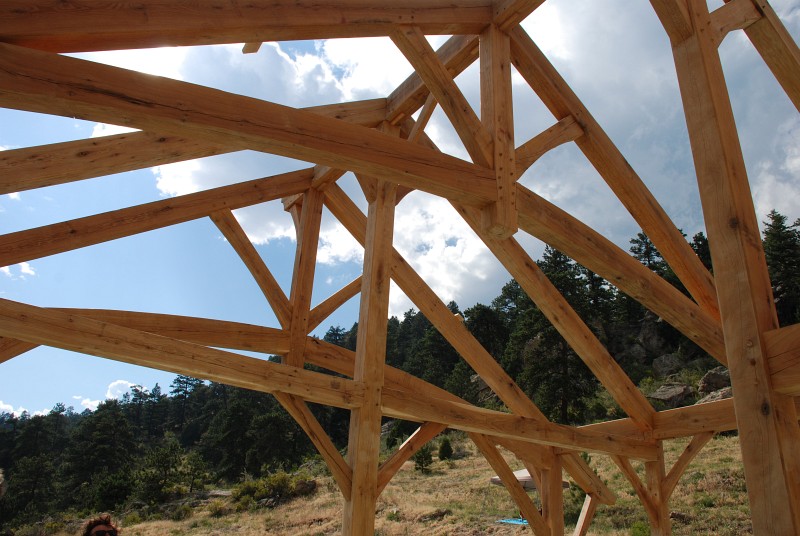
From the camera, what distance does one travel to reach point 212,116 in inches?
90.6

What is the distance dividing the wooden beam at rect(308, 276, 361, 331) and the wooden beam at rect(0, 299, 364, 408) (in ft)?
4.87

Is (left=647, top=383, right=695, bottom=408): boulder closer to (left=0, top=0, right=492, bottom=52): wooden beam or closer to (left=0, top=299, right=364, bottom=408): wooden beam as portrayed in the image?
(left=0, top=299, right=364, bottom=408): wooden beam

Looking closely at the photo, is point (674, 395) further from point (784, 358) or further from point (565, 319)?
point (784, 358)

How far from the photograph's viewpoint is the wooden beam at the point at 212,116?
6.59 ft

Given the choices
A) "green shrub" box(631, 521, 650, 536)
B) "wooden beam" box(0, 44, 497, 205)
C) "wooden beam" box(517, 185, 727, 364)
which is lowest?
"green shrub" box(631, 521, 650, 536)

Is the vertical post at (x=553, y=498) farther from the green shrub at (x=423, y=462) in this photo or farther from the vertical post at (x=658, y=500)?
the green shrub at (x=423, y=462)

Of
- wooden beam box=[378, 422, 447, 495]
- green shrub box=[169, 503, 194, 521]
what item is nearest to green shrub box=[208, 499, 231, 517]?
green shrub box=[169, 503, 194, 521]

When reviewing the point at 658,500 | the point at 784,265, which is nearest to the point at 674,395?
the point at 784,265

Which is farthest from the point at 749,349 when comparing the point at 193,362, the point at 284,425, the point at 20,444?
the point at 20,444

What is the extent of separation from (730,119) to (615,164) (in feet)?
5.92

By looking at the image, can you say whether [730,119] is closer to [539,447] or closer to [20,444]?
[539,447]

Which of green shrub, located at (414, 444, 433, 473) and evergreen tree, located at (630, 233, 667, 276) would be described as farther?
evergreen tree, located at (630, 233, 667, 276)

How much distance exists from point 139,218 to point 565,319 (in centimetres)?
339

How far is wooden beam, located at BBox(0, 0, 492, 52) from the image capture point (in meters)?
2.08
